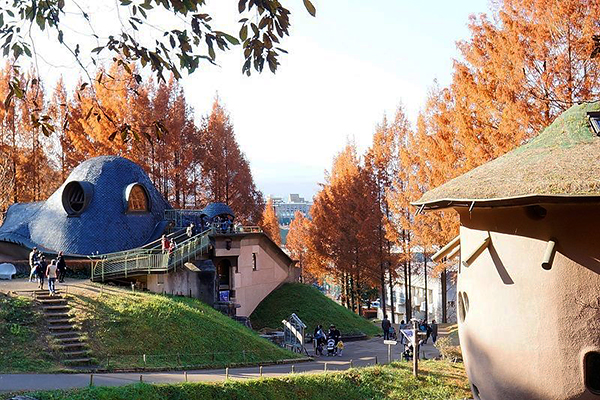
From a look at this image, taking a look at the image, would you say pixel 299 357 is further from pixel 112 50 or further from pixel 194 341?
pixel 112 50

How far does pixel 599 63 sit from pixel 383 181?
60.5 ft

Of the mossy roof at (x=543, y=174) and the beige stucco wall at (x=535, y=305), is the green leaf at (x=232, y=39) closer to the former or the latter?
the mossy roof at (x=543, y=174)

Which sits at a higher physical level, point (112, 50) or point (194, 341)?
point (112, 50)

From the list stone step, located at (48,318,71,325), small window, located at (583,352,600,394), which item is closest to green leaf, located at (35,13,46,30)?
small window, located at (583,352,600,394)

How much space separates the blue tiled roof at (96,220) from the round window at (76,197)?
225 mm

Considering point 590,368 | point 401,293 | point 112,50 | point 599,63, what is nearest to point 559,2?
point 599,63

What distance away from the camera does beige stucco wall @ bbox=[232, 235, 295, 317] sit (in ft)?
106

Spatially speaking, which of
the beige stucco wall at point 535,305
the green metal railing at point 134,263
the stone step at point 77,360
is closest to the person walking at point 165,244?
the green metal railing at point 134,263

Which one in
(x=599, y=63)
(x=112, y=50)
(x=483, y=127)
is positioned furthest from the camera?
(x=483, y=127)

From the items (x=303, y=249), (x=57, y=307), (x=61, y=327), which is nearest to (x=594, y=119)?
(x=61, y=327)

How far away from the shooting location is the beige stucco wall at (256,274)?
1275 inches

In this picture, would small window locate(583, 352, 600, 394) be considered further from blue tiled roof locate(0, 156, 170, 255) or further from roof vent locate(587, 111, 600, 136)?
blue tiled roof locate(0, 156, 170, 255)

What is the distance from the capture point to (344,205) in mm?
38719

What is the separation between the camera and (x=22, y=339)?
60.4ft
